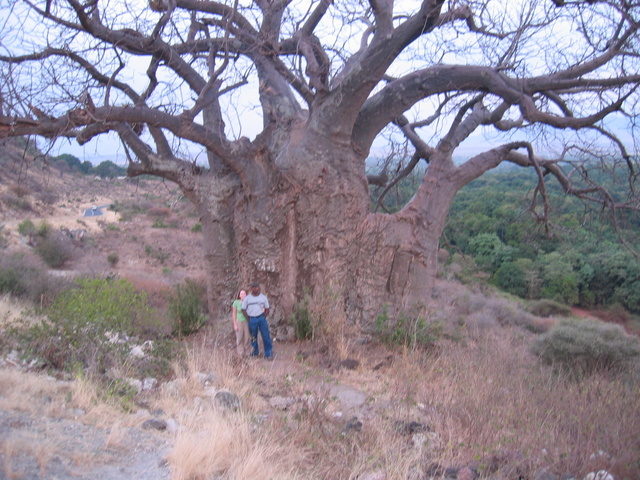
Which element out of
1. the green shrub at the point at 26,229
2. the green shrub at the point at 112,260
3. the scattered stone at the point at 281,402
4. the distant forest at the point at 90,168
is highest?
the distant forest at the point at 90,168

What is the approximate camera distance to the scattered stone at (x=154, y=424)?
3916 millimetres

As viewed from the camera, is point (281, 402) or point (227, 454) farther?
point (281, 402)

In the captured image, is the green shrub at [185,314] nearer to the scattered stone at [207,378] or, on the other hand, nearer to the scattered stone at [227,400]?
the scattered stone at [207,378]

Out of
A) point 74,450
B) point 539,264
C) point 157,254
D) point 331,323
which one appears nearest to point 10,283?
point 331,323

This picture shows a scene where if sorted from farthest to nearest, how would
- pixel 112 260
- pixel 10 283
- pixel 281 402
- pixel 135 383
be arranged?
pixel 112 260 → pixel 10 283 → pixel 135 383 → pixel 281 402

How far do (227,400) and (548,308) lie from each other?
61.6 ft

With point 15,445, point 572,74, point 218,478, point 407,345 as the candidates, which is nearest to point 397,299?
point 407,345

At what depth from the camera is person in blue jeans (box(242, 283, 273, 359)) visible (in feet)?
22.1

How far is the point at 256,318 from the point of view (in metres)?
6.80

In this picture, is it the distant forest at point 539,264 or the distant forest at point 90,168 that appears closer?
the distant forest at point 539,264

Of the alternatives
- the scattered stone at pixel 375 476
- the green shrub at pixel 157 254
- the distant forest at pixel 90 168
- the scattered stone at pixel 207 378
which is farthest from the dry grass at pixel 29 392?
the distant forest at pixel 90 168

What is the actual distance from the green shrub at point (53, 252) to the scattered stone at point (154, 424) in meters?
A: 17.7

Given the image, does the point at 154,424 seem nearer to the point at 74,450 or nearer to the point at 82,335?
the point at 74,450

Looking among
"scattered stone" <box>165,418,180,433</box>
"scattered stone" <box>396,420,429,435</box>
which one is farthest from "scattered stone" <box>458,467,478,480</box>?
"scattered stone" <box>165,418,180,433</box>
